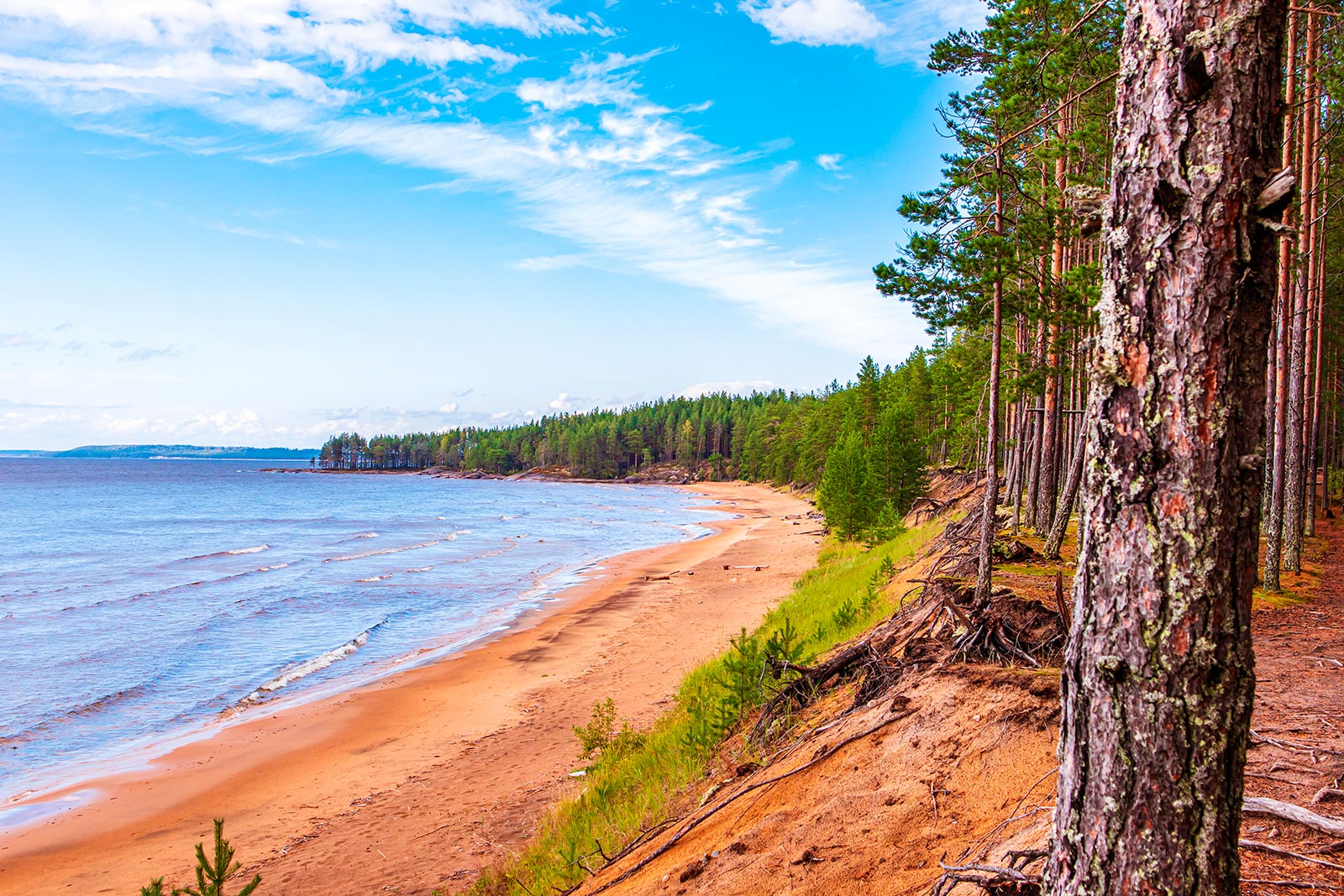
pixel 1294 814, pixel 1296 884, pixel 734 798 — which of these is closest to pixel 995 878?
pixel 1296 884

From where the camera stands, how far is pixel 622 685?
55.8ft

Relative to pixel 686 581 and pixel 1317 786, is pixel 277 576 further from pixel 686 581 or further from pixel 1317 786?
pixel 1317 786

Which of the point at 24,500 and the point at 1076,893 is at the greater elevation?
the point at 1076,893

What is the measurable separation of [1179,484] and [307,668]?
22.1m

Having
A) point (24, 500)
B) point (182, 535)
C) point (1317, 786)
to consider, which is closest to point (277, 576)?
point (182, 535)

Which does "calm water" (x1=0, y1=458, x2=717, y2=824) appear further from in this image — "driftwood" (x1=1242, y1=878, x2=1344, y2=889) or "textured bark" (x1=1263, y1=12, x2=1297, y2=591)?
"textured bark" (x1=1263, y1=12, x2=1297, y2=591)

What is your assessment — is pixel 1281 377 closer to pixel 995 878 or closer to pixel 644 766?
pixel 644 766

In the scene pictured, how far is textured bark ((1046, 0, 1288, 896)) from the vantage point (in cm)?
263

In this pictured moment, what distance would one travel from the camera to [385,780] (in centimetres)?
1280

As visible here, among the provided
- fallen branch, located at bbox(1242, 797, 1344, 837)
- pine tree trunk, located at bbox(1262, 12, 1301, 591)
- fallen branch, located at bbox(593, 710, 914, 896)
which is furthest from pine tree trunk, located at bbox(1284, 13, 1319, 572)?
fallen branch, located at bbox(1242, 797, 1344, 837)

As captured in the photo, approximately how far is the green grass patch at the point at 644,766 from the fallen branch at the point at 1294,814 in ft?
16.3

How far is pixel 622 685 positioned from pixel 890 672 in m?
9.81

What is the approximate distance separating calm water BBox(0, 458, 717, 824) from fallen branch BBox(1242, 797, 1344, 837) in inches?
667

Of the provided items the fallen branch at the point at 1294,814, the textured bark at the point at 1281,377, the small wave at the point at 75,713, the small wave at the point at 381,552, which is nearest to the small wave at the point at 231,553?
the small wave at the point at 381,552
